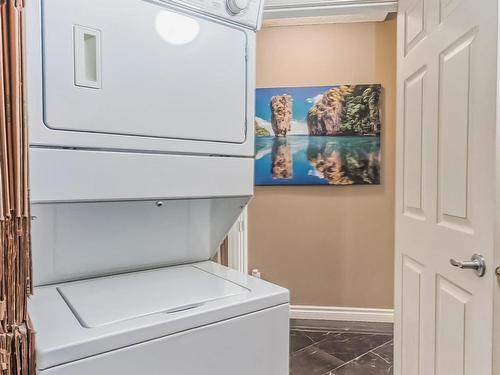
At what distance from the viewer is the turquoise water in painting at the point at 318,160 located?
3043mm

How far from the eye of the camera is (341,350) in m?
2.68

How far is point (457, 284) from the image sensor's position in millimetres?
1332

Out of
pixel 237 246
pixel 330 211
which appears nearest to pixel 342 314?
pixel 330 211

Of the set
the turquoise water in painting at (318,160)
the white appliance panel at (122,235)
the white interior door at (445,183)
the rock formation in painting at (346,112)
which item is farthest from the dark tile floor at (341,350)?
the rock formation in painting at (346,112)

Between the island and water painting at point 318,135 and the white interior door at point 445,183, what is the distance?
1170 millimetres

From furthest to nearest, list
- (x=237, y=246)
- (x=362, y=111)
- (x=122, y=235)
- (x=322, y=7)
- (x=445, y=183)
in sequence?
(x=362, y=111) < (x=322, y=7) < (x=237, y=246) < (x=445, y=183) < (x=122, y=235)

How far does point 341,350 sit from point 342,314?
513 millimetres

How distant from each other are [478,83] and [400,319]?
3.96 feet

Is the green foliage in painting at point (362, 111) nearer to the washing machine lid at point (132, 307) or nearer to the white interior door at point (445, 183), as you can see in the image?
the white interior door at point (445, 183)

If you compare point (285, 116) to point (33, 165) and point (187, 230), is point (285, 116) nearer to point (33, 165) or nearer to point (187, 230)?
point (187, 230)

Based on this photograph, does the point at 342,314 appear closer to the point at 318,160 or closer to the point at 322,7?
the point at 318,160

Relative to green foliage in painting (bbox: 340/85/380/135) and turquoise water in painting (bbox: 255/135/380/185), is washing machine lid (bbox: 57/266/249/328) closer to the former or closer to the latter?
turquoise water in painting (bbox: 255/135/380/185)

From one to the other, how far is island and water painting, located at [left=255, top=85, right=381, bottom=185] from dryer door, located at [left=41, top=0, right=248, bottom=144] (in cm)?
188

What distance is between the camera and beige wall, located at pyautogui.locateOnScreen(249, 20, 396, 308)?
303 centimetres
